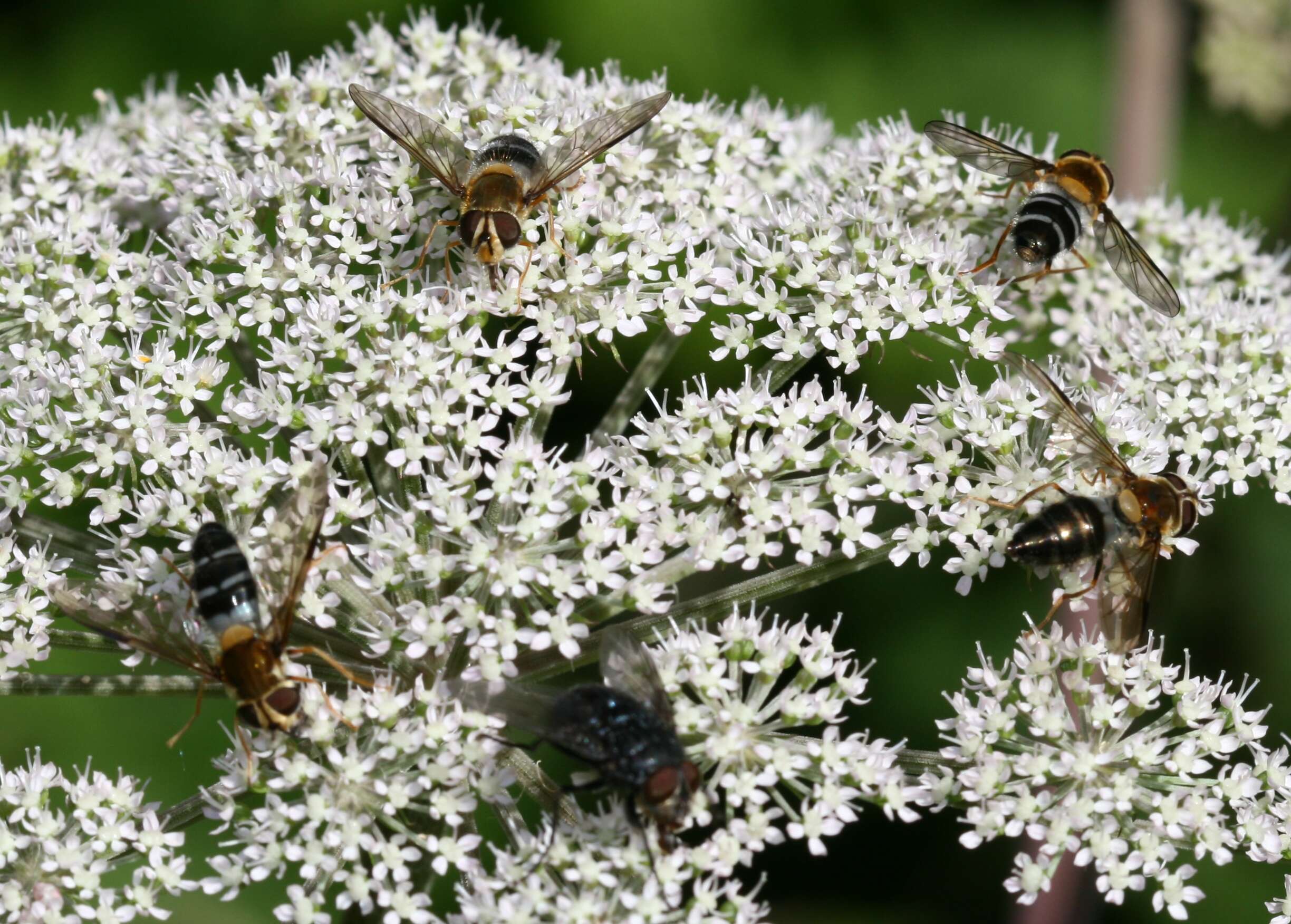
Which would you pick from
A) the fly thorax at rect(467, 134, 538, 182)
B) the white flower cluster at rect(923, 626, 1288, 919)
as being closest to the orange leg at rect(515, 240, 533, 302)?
the fly thorax at rect(467, 134, 538, 182)

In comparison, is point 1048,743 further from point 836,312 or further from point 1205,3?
point 1205,3

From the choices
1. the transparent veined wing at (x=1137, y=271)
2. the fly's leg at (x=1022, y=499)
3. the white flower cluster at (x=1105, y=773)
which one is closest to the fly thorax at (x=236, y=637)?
the white flower cluster at (x=1105, y=773)

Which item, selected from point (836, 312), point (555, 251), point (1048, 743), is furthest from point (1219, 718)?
point (555, 251)

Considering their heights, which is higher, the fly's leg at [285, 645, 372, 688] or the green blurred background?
the green blurred background

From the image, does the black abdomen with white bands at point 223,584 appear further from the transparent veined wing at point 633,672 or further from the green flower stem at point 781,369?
the green flower stem at point 781,369

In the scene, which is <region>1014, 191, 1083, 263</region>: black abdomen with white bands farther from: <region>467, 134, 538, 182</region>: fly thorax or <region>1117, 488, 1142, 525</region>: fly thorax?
<region>467, 134, 538, 182</region>: fly thorax
